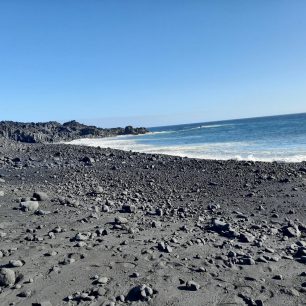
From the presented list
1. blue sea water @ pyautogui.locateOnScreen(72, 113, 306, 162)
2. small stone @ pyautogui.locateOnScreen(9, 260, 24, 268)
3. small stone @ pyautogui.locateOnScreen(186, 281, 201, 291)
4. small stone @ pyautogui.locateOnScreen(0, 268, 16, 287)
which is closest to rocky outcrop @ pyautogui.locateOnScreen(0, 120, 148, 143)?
blue sea water @ pyautogui.locateOnScreen(72, 113, 306, 162)

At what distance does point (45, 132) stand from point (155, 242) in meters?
62.4

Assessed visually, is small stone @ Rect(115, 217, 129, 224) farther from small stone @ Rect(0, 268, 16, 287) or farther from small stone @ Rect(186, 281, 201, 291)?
small stone @ Rect(186, 281, 201, 291)

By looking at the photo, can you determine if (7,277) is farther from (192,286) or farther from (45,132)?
(45,132)

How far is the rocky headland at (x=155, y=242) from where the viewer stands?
5332 millimetres

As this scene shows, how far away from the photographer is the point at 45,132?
66.2 meters

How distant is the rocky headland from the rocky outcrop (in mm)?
41829

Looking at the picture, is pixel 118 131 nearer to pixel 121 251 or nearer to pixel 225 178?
pixel 225 178

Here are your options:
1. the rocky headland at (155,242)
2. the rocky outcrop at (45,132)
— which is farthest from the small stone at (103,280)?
the rocky outcrop at (45,132)

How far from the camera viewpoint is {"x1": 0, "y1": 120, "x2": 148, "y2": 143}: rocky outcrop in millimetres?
53438

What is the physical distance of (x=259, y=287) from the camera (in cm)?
552

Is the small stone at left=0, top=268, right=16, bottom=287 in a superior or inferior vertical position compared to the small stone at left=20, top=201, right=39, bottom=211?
inferior

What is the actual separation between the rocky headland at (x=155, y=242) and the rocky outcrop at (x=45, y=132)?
4183 centimetres

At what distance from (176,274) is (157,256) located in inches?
29.1

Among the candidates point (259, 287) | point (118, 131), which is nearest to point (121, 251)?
point (259, 287)
